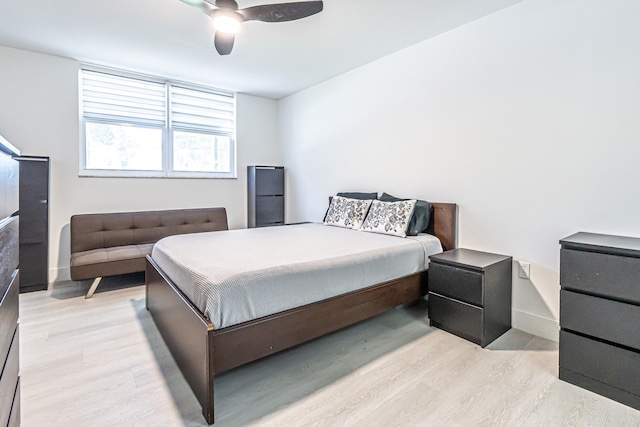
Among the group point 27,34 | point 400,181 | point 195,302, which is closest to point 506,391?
point 195,302

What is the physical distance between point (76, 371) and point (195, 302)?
0.95 metres

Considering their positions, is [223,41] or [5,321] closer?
[5,321]

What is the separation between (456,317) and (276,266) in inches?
56.8

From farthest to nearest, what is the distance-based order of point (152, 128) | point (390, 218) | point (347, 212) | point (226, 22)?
1. point (152, 128)
2. point (347, 212)
3. point (390, 218)
4. point (226, 22)

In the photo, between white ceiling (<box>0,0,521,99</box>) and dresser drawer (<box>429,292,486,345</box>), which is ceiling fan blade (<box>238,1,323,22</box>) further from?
dresser drawer (<box>429,292,486,345</box>)

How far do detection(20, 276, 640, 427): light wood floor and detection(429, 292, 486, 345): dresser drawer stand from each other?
0.07 metres

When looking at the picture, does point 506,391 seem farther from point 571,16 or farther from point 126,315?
point 126,315

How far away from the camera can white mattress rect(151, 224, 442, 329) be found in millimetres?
1646

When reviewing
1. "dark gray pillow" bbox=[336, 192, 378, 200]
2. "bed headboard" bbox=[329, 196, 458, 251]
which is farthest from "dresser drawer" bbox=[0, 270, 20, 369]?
"dark gray pillow" bbox=[336, 192, 378, 200]

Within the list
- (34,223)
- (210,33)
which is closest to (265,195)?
(210,33)

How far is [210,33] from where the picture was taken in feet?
9.60

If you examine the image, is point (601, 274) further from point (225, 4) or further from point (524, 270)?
point (225, 4)

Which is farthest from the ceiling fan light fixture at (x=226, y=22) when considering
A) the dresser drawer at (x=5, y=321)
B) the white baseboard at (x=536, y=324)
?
the white baseboard at (x=536, y=324)

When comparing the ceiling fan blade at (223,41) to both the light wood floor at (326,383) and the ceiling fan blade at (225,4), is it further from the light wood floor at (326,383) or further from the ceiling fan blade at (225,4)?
the light wood floor at (326,383)
